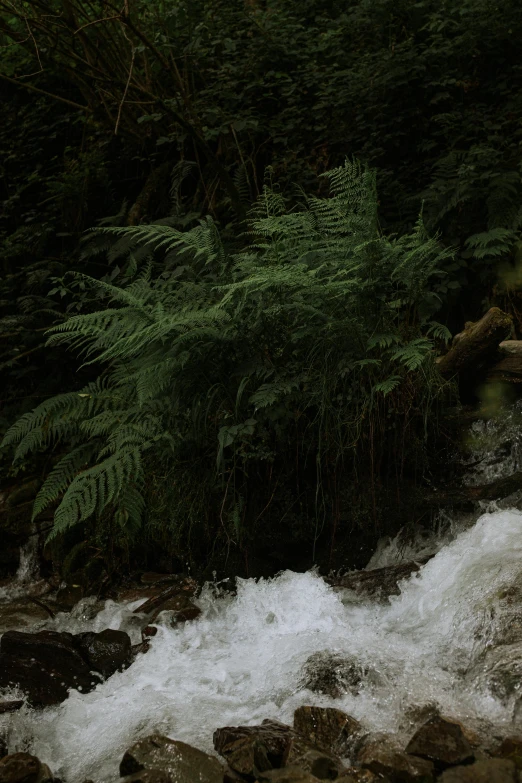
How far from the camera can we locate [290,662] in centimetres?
309

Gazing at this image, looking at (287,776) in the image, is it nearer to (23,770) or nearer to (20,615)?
(23,770)

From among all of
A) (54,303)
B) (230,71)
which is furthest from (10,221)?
(230,71)

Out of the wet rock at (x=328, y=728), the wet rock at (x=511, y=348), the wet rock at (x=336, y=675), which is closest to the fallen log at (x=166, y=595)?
the wet rock at (x=336, y=675)

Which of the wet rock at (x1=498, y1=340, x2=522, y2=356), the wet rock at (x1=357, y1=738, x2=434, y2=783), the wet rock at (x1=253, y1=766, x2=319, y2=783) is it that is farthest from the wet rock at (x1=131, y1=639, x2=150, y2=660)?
the wet rock at (x1=498, y1=340, x2=522, y2=356)

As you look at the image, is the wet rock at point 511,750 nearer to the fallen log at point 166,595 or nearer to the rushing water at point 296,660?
the rushing water at point 296,660

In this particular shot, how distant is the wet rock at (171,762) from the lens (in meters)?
2.38

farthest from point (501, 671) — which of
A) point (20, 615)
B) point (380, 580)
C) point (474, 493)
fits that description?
point (20, 615)

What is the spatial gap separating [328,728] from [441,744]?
423 mm

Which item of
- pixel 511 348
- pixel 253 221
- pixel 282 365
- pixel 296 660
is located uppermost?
pixel 253 221

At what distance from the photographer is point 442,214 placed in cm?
554

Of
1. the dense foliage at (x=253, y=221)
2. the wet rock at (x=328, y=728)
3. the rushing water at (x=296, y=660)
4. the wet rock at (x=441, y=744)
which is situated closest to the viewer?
the wet rock at (x=441, y=744)

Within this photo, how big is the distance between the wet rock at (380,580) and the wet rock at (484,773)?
137cm

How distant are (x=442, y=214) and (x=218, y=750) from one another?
14.0 ft

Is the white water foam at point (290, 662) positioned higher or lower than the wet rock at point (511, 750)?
lower
